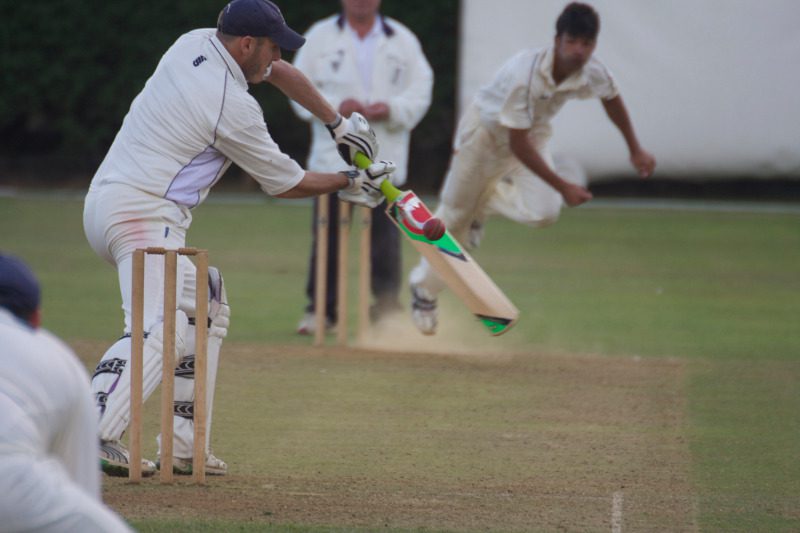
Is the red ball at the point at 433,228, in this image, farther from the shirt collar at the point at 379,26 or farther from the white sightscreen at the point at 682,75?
the white sightscreen at the point at 682,75

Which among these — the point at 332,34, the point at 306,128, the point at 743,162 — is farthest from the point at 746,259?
A: the point at 306,128

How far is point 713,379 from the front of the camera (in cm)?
536

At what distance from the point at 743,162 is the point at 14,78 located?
6728mm

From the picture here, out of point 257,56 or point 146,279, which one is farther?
point 257,56

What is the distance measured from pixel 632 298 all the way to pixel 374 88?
2.05m

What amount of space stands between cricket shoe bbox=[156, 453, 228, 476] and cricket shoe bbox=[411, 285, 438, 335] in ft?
7.57

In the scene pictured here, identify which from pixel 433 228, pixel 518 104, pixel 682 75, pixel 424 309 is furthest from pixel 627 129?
pixel 682 75

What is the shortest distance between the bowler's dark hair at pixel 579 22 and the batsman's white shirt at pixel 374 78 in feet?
4.61

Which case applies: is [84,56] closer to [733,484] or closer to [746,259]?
[746,259]

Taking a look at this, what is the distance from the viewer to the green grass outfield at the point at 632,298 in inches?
163

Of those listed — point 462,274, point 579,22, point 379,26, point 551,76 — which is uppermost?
point 379,26

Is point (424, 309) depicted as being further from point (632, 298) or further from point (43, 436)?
point (43, 436)

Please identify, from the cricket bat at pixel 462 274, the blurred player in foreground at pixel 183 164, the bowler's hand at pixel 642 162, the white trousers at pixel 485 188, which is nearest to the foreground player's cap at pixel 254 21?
the blurred player in foreground at pixel 183 164

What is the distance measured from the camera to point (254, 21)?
12.1 ft
